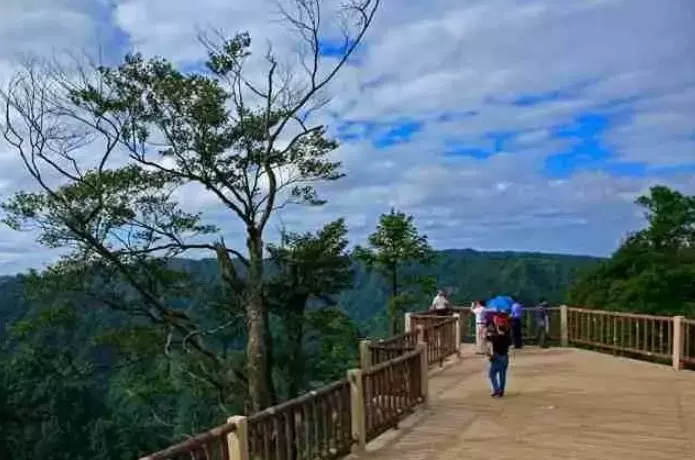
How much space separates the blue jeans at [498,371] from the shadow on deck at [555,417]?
0.58 feet

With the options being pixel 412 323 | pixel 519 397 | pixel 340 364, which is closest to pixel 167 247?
pixel 412 323

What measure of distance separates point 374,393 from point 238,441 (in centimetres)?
277

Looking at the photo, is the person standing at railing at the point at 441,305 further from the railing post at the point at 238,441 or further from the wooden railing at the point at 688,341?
the railing post at the point at 238,441

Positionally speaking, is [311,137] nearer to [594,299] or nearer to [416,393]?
[416,393]

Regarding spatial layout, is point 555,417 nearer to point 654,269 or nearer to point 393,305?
point 393,305

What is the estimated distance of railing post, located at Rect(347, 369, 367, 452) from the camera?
725 cm

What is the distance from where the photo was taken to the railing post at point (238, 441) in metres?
5.23

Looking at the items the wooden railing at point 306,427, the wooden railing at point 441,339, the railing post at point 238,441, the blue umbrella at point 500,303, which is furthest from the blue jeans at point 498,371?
the railing post at point 238,441

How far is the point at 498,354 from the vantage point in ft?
31.9

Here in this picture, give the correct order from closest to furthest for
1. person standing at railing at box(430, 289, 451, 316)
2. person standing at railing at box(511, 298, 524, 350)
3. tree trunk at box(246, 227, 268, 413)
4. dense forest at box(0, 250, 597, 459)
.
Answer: tree trunk at box(246, 227, 268, 413), person standing at railing at box(430, 289, 451, 316), person standing at railing at box(511, 298, 524, 350), dense forest at box(0, 250, 597, 459)

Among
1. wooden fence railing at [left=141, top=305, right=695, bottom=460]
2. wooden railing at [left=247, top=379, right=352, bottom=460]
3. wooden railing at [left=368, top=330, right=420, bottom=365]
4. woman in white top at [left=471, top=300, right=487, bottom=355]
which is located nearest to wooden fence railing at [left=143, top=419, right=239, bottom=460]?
wooden fence railing at [left=141, top=305, right=695, bottom=460]

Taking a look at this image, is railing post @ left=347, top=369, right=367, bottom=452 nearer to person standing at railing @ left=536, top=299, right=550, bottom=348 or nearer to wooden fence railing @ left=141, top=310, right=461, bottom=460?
wooden fence railing @ left=141, top=310, right=461, bottom=460

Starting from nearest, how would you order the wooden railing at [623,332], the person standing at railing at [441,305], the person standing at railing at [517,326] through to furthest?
the wooden railing at [623,332] < the person standing at railing at [441,305] < the person standing at railing at [517,326]

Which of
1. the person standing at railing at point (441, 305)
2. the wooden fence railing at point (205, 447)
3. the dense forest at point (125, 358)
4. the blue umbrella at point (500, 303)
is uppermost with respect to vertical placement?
the blue umbrella at point (500, 303)
